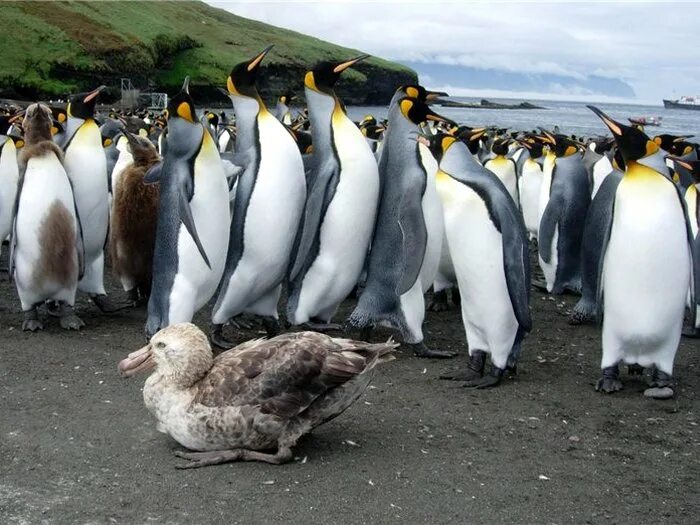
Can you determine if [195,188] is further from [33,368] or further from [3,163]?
[3,163]

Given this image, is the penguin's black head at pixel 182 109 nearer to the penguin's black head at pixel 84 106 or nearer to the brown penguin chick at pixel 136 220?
the brown penguin chick at pixel 136 220

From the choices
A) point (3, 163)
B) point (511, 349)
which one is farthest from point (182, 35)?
point (511, 349)

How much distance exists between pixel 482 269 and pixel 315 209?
4.17ft

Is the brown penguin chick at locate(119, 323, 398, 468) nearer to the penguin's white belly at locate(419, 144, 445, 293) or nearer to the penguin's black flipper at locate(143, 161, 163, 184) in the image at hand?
the penguin's white belly at locate(419, 144, 445, 293)

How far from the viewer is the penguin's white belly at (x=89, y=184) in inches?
255

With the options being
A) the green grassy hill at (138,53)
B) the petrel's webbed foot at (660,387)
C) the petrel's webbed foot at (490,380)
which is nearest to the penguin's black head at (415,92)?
the petrel's webbed foot at (490,380)

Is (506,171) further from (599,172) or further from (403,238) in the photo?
(403,238)

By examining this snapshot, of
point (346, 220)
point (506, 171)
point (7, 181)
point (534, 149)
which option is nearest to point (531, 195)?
point (534, 149)

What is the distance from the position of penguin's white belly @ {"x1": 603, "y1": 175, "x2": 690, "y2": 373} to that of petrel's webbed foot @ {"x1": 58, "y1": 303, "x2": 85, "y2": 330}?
3.46 meters

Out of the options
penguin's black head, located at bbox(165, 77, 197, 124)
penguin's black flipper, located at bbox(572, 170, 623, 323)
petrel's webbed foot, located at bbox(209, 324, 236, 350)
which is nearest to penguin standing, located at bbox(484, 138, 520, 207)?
penguin's black flipper, located at bbox(572, 170, 623, 323)

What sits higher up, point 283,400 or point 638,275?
point 638,275

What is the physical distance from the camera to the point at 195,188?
17.6 ft

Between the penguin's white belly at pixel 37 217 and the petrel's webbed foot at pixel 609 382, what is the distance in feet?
11.3

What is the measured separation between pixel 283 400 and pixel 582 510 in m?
1.24
